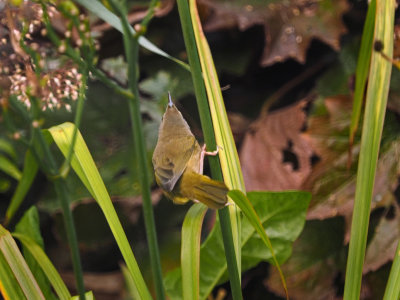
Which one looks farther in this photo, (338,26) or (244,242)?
(338,26)

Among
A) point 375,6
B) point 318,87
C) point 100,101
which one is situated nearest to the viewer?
point 375,6

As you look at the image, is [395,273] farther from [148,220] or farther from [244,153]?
[244,153]

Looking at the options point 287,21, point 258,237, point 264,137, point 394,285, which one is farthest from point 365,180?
point 287,21

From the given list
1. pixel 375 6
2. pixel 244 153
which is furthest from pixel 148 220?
pixel 244 153

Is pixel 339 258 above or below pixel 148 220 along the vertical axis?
below

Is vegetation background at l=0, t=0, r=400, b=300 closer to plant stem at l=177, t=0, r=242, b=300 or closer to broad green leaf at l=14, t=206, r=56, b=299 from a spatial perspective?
broad green leaf at l=14, t=206, r=56, b=299

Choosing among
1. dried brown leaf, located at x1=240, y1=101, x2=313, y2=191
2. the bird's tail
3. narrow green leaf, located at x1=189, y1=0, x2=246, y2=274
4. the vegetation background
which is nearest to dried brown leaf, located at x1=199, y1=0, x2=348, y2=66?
the vegetation background

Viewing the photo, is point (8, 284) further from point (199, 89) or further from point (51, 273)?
point (199, 89)
